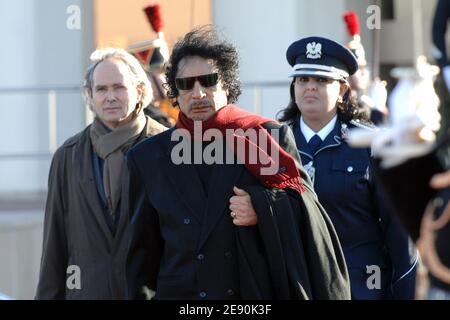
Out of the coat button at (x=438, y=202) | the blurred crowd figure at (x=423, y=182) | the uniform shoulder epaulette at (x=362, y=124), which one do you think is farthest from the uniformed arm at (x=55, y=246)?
the coat button at (x=438, y=202)

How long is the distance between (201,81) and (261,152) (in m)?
0.39

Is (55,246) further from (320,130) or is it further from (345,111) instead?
(345,111)

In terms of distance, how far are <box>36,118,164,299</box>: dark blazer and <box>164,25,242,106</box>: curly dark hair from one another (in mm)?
864

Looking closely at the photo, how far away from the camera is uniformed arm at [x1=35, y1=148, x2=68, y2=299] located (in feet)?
22.6

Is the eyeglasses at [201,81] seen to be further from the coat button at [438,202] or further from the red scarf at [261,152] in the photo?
the coat button at [438,202]

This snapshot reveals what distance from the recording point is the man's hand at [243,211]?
18.3 ft

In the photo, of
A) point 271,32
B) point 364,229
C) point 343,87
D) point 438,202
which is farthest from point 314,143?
point 271,32

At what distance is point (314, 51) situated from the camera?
6.99m

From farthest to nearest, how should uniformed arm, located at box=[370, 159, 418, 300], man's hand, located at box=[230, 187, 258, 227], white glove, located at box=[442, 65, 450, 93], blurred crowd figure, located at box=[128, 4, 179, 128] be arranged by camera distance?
blurred crowd figure, located at box=[128, 4, 179, 128] < uniformed arm, located at box=[370, 159, 418, 300] < man's hand, located at box=[230, 187, 258, 227] < white glove, located at box=[442, 65, 450, 93]

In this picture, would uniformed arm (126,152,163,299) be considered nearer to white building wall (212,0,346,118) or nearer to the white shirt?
the white shirt

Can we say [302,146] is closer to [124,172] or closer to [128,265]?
[124,172]

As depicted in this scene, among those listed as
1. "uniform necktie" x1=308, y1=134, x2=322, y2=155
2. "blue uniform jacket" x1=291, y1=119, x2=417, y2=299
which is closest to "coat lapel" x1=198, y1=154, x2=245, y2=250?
"blue uniform jacket" x1=291, y1=119, x2=417, y2=299
